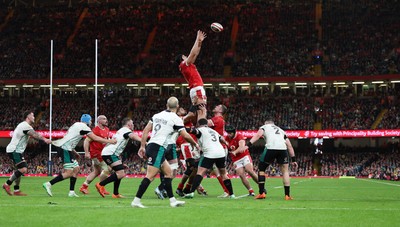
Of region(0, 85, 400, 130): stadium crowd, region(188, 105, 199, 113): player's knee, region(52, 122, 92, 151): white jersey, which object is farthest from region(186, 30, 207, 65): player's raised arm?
region(0, 85, 400, 130): stadium crowd

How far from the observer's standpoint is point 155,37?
74188 millimetres

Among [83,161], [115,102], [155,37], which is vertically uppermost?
[155,37]

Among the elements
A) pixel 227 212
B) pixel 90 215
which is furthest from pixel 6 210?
pixel 227 212

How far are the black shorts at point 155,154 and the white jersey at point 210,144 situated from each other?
344 centimetres

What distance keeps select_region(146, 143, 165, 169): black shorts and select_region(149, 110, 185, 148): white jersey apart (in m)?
0.10

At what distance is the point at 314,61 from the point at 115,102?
21858 millimetres

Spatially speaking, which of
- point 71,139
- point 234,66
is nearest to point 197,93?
point 71,139

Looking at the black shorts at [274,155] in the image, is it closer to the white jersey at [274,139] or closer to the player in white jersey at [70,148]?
the white jersey at [274,139]

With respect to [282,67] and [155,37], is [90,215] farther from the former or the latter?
[155,37]

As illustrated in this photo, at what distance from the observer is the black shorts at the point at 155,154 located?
14359 mm

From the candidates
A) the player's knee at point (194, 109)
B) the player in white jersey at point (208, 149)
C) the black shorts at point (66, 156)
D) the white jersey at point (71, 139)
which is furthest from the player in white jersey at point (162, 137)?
the black shorts at point (66, 156)

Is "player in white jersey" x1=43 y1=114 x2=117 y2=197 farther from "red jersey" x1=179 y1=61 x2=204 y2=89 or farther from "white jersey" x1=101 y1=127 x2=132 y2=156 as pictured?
"red jersey" x1=179 y1=61 x2=204 y2=89

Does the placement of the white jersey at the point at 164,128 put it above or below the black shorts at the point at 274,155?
above

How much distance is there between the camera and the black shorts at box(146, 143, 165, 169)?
565 inches
